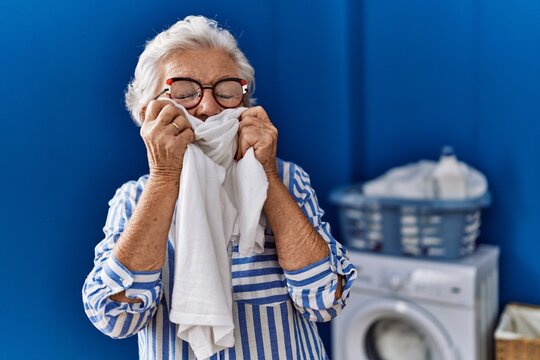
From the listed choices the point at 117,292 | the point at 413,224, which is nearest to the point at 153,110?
the point at 117,292

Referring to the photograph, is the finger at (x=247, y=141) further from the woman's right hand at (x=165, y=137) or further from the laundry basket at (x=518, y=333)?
the laundry basket at (x=518, y=333)

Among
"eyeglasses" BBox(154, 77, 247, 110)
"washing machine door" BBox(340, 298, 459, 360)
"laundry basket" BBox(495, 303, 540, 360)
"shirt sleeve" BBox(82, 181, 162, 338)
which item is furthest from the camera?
"washing machine door" BBox(340, 298, 459, 360)

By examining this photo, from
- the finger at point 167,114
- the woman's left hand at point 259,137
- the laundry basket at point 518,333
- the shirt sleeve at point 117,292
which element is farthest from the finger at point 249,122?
the laundry basket at point 518,333

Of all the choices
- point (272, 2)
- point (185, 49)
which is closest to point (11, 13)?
point (185, 49)

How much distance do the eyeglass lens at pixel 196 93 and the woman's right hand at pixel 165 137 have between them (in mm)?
87

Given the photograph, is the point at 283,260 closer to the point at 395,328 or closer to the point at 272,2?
the point at 272,2

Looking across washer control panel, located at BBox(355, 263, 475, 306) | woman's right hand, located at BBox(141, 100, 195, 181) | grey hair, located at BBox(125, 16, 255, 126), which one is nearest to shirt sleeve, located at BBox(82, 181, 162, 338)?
woman's right hand, located at BBox(141, 100, 195, 181)

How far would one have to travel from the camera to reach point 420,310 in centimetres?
204

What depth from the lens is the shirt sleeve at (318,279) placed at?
2.90 ft

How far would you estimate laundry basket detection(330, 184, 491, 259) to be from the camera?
2043 mm

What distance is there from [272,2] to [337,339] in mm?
1328

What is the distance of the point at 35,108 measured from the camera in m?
1.14

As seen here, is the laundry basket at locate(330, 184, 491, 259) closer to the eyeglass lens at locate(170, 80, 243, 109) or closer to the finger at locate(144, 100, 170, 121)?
the eyeglass lens at locate(170, 80, 243, 109)

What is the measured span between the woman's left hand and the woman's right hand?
84 mm
